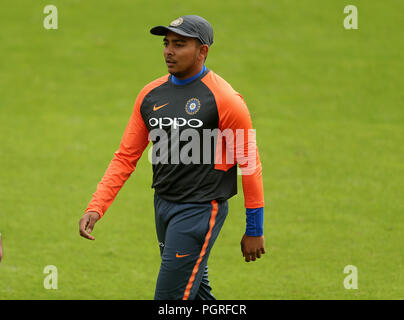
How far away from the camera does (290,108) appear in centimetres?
1409

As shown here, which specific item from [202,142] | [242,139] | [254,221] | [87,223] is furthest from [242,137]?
[87,223]

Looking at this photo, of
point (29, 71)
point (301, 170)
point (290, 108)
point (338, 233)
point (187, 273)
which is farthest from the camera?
point (29, 71)

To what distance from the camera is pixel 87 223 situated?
5094 mm

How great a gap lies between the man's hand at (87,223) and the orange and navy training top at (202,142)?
55 mm

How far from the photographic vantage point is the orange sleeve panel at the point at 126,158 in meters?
5.25

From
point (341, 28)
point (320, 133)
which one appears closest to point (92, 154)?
point (320, 133)

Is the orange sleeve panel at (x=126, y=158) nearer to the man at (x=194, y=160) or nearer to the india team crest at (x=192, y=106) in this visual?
the man at (x=194, y=160)

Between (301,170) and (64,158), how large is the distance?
157 inches

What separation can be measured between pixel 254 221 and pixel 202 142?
2.18 ft

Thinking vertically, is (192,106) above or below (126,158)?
above

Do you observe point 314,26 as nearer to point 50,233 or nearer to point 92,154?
point 92,154

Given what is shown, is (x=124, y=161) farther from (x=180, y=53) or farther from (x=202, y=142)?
(x=180, y=53)

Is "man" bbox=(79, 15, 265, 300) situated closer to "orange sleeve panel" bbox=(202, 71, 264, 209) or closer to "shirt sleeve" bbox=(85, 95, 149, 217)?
"orange sleeve panel" bbox=(202, 71, 264, 209)

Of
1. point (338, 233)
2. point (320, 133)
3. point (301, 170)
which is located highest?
point (320, 133)
